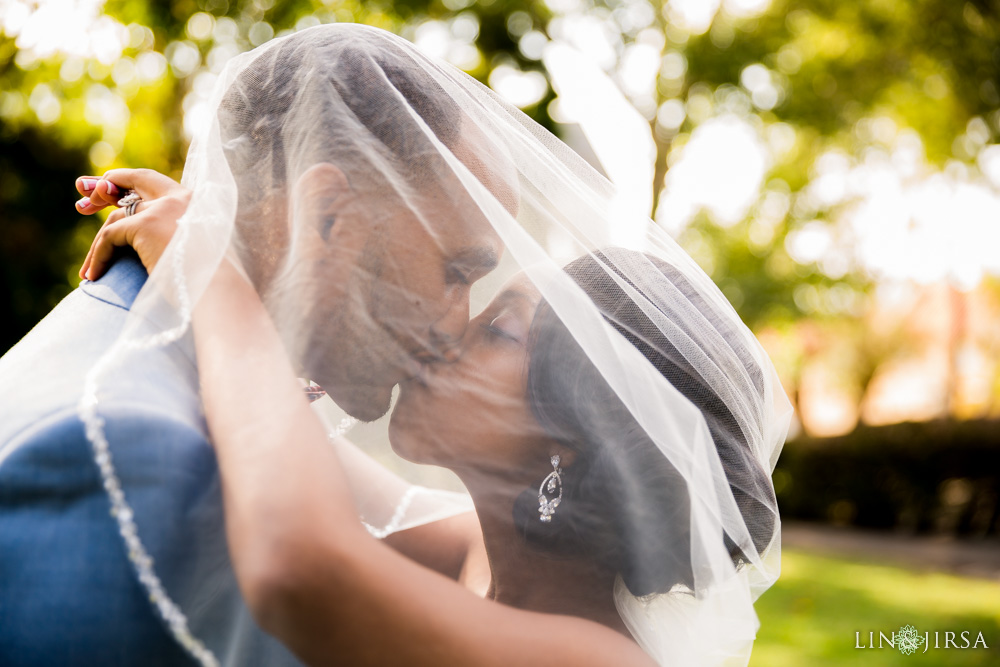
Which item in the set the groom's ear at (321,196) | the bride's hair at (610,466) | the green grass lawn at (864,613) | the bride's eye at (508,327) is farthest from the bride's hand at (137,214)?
the green grass lawn at (864,613)

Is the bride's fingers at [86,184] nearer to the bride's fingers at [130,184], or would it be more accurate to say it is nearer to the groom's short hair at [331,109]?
the bride's fingers at [130,184]

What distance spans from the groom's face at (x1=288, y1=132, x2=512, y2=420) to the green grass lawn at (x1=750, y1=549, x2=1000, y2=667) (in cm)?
549

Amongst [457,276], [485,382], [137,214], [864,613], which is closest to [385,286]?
[457,276]

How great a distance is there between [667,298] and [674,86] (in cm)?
798

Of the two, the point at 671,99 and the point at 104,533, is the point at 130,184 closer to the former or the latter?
the point at 104,533

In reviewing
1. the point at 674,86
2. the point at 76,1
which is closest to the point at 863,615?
the point at 674,86

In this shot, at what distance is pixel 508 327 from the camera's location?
178 cm

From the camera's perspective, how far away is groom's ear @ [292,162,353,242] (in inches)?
58.8

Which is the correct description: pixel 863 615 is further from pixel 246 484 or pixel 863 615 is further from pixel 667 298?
pixel 246 484

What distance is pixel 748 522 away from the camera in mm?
1915

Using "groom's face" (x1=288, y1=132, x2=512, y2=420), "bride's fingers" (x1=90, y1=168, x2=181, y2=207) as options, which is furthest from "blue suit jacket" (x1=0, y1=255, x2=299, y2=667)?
"bride's fingers" (x1=90, y1=168, x2=181, y2=207)

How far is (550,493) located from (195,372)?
32.8 inches

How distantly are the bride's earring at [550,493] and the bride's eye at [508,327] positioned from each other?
30 cm

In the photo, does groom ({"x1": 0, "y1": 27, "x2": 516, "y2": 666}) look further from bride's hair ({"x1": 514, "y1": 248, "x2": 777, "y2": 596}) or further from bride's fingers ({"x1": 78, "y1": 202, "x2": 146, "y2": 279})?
bride's hair ({"x1": 514, "y1": 248, "x2": 777, "y2": 596})
